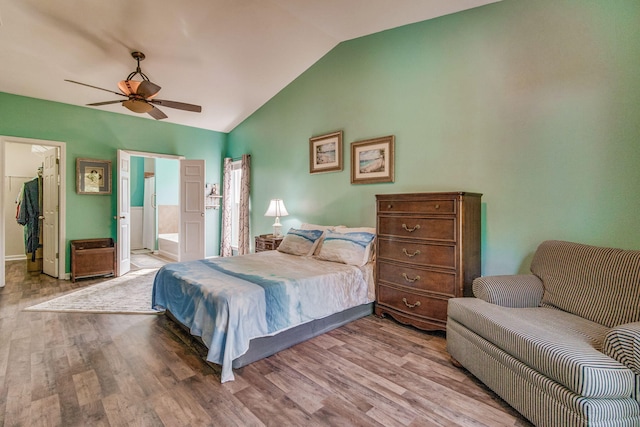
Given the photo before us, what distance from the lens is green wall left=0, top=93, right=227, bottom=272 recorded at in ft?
14.0

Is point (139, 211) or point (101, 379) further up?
point (139, 211)

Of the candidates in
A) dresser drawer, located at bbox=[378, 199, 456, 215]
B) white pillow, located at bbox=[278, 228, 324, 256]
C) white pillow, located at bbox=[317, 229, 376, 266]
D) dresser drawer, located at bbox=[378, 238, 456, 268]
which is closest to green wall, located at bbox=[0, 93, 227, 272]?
white pillow, located at bbox=[278, 228, 324, 256]

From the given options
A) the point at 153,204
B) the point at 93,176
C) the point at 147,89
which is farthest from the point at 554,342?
the point at 153,204

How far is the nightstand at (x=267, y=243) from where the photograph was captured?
14.5 ft

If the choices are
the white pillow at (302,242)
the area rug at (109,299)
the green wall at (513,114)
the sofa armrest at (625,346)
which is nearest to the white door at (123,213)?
the area rug at (109,299)

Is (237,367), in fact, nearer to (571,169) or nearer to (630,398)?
(630,398)

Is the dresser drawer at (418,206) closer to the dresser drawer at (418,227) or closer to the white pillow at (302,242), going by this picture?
the dresser drawer at (418,227)

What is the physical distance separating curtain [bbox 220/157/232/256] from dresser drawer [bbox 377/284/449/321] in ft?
13.1

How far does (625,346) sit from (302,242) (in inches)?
113

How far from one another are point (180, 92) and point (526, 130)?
15.0 feet

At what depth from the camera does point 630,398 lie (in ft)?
4.27

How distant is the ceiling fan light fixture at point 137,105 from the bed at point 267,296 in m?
1.83

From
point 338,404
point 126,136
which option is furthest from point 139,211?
point 338,404

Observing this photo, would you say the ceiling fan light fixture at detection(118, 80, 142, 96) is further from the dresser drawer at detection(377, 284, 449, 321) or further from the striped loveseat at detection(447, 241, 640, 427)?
the striped loveseat at detection(447, 241, 640, 427)
